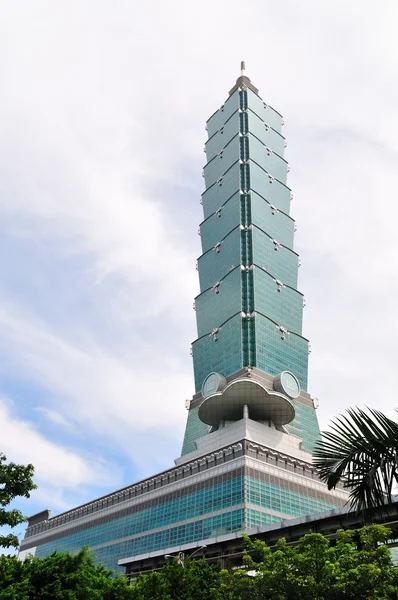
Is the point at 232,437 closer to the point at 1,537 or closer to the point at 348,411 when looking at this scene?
the point at 1,537

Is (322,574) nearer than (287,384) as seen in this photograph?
Yes

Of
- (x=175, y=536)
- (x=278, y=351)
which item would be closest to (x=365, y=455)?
(x=175, y=536)

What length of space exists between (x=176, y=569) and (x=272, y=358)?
98.8 metres

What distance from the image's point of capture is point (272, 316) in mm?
142000

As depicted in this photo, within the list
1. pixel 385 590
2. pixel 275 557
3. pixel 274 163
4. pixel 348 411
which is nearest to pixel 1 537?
pixel 275 557

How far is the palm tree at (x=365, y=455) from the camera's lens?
1035 centimetres

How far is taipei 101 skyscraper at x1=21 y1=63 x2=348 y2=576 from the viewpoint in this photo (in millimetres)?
93500

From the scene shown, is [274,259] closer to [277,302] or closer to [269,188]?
[277,302]

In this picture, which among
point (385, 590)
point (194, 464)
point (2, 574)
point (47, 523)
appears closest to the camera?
point (385, 590)

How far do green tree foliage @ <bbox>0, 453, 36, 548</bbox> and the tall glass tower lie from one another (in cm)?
10122

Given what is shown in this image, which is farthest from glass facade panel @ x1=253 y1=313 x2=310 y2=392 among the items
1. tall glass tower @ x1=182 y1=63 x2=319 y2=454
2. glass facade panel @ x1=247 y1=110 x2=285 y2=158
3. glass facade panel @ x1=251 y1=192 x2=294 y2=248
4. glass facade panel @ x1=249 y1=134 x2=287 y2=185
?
glass facade panel @ x1=247 y1=110 x2=285 y2=158

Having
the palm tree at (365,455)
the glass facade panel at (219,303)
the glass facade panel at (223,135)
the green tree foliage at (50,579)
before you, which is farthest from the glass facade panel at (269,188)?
the palm tree at (365,455)

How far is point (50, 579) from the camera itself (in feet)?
110

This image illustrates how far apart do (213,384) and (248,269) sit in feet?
118
